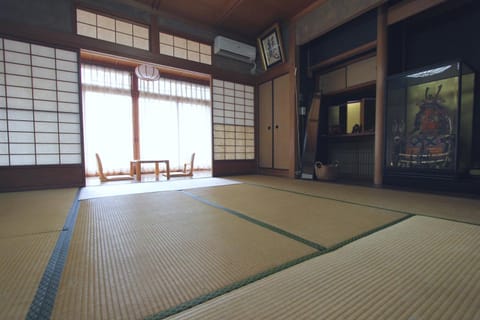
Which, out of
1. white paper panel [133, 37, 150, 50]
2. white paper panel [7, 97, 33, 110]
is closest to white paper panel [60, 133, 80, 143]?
white paper panel [7, 97, 33, 110]

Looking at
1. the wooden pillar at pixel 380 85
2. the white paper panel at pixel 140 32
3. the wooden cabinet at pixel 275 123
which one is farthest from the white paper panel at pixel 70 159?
the wooden pillar at pixel 380 85

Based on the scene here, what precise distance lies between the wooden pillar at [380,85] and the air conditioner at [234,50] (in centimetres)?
263

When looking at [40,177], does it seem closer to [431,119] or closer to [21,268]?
[21,268]

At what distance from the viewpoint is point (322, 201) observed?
220cm

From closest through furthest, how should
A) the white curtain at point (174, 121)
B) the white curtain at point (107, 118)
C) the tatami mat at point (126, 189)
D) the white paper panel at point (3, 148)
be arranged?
1. the tatami mat at point (126, 189)
2. the white paper panel at point (3, 148)
3. the white curtain at point (107, 118)
4. the white curtain at point (174, 121)

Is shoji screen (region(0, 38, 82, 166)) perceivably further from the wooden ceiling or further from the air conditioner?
the air conditioner

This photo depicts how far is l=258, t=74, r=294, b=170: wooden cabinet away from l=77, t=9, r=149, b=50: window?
2.64 metres

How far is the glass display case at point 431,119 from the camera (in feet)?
8.06

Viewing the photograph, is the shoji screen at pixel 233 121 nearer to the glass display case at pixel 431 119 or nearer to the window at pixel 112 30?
A: the window at pixel 112 30

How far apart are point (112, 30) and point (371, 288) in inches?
186

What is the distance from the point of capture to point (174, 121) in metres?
6.25

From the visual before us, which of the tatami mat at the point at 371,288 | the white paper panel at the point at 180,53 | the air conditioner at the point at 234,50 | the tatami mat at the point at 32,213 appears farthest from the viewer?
the air conditioner at the point at 234,50

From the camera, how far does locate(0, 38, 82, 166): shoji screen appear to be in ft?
9.93

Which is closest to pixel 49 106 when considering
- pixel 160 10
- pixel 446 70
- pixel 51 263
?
pixel 160 10
